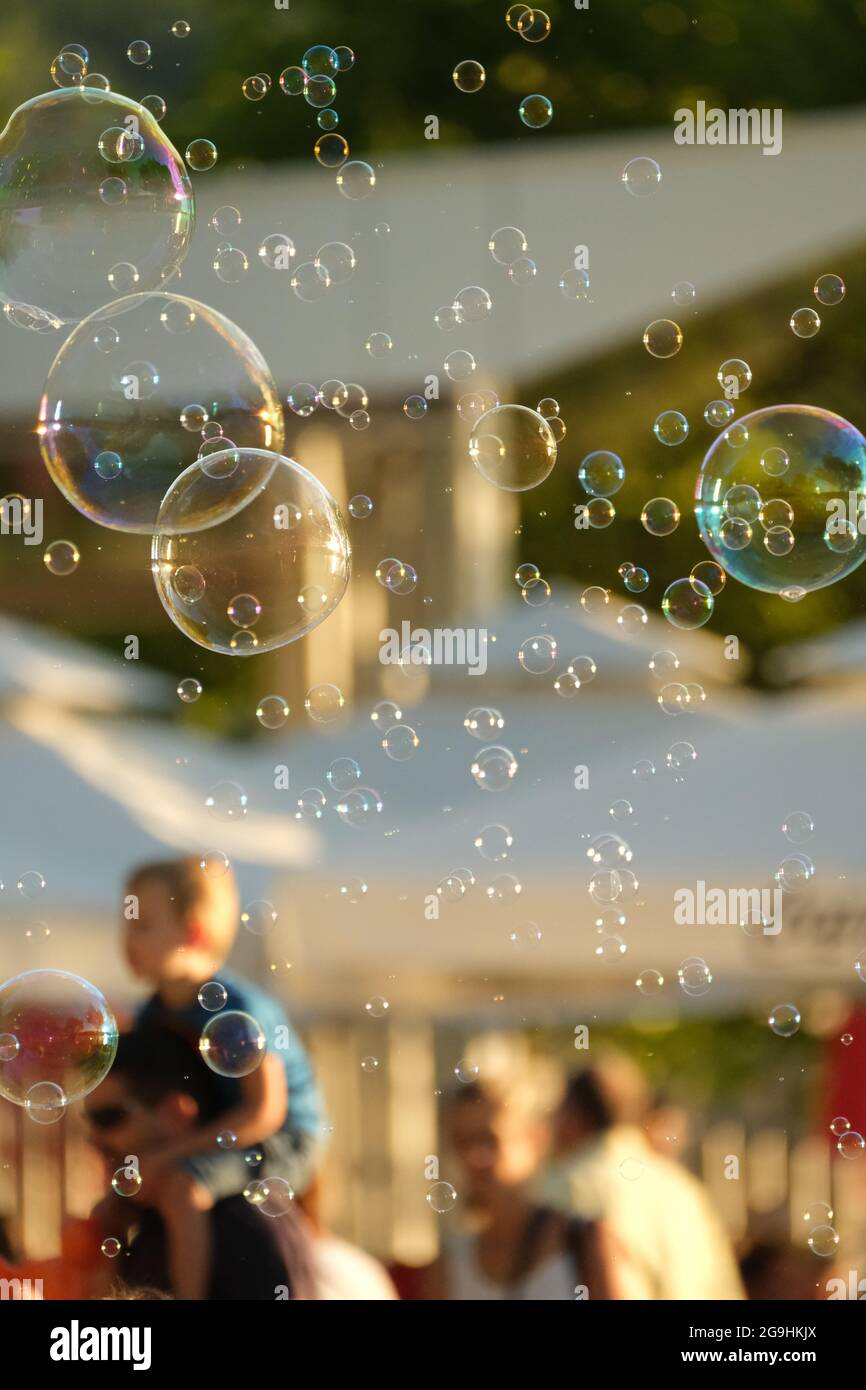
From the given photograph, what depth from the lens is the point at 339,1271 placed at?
1.88 m

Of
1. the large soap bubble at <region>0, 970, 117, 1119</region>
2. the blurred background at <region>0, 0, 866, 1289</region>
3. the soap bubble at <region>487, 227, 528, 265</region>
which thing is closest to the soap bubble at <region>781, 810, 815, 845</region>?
the blurred background at <region>0, 0, 866, 1289</region>

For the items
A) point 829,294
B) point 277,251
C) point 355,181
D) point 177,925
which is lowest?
point 177,925

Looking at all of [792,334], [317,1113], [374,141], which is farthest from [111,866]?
[792,334]

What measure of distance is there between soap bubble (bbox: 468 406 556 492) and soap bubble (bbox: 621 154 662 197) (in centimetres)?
96

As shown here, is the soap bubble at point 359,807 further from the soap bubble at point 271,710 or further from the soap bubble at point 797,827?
the soap bubble at point 797,827

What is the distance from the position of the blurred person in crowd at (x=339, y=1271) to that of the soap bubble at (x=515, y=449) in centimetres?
102

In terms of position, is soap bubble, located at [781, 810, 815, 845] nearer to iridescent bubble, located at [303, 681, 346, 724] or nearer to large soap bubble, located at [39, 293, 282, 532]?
large soap bubble, located at [39, 293, 282, 532]

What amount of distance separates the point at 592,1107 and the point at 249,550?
3.18ft

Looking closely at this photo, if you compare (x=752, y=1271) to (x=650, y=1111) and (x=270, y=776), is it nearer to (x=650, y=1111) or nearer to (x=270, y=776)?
(x=650, y=1111)

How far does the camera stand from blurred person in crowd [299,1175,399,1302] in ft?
6.11

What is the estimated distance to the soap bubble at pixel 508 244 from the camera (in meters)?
3.30

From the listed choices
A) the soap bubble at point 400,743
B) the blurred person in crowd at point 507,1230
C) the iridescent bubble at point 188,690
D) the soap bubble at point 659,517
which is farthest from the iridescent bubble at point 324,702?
the blurred person in crowd at point 507,1230

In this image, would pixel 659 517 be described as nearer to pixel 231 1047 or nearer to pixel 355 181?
pixel 231 1047

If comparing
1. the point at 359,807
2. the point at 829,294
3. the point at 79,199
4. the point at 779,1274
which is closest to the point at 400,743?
the point at 359,807
